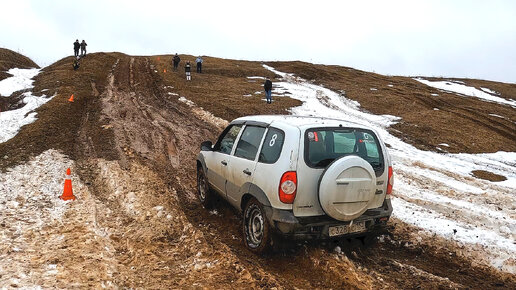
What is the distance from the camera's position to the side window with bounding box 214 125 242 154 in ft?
19.0

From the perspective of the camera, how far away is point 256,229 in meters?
4.94

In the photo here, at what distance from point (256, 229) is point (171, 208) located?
2.33m

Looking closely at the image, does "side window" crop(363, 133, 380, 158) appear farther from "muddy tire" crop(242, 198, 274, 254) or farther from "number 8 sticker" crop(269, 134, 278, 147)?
"muddy tire" crop(242, 198, 274, 254)

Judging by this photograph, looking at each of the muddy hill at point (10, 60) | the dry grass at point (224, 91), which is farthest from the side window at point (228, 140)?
the muddy hill at point (10, 60)

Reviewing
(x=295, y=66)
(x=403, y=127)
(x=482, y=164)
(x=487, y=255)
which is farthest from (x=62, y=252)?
(x=295, y=66)

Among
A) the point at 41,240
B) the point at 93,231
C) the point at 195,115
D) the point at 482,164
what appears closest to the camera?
the point at 41,240

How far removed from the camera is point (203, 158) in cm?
669

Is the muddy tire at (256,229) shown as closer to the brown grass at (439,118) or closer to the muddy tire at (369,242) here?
the muddy tire at (369,242)

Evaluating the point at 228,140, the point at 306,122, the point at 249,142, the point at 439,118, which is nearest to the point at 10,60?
the point at 228,140

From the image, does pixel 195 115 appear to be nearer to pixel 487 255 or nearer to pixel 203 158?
pixel 203 158

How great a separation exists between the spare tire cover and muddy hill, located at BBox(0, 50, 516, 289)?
30.9 inches

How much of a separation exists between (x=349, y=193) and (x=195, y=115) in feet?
43.8

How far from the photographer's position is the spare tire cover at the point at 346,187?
13.8 feet

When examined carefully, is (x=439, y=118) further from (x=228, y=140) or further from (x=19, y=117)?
(x=19, y=117)
